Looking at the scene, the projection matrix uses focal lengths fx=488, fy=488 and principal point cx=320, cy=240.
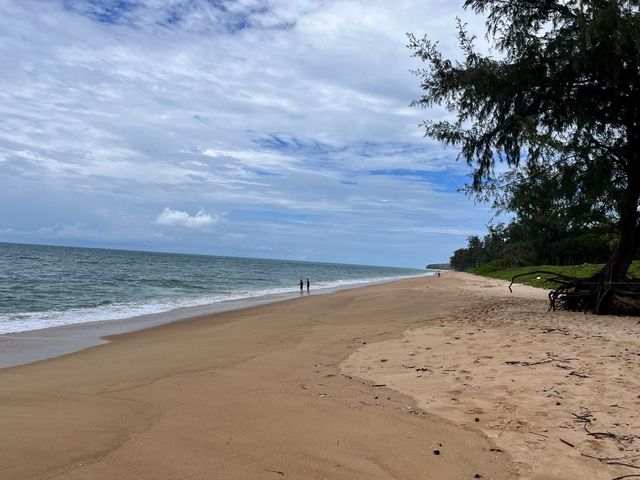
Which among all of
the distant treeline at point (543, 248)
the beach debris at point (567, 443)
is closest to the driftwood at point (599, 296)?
the beach debris at point (567, 443)

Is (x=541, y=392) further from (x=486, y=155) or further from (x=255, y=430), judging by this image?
(x=486, y=155)

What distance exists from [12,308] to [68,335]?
307 inches

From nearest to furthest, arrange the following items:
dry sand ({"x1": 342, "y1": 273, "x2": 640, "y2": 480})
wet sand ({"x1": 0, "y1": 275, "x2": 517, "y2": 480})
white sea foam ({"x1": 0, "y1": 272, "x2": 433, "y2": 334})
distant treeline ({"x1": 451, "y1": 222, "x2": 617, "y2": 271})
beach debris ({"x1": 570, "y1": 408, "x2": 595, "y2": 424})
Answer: wet sand ({"x1": 0, "y1": 275, "x2": 517, "y2": 480})
dry sand ({"x1": 342, "y1": 273, "x2": 640, "y2": 480})
beach debris ({"x1": 570, "y1": 408, "x2": 595, "y2": 424})
white sea foam ({"x1": 0, "y1": 272, "x2": 433, "y2": 334})
distant treeline ({"x1": 451, "y1": 222, "x2": 617, "y2": 271})

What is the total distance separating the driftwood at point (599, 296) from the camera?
1441 centimetres

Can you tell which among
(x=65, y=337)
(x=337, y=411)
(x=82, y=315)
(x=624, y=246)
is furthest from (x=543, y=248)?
(x=337, y=411)

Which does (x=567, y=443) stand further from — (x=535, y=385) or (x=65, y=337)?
(x=65, y=337)

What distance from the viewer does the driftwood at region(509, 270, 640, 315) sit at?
47.3 ft

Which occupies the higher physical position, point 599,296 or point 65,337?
point 599,296

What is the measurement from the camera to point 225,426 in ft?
16.4

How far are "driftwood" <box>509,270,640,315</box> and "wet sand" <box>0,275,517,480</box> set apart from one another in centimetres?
1003

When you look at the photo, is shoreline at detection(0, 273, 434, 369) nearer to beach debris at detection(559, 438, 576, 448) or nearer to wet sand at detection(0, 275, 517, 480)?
wet sand at detection(0, 275, 517, 480)

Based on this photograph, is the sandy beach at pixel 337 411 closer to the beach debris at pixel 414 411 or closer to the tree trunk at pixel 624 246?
the beach debris at pixel 414 411

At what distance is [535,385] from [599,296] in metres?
10.3

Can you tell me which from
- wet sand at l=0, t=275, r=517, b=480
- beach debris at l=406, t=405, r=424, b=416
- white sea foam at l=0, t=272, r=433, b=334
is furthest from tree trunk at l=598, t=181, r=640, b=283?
white sea foam at l=0, t=272, r=433, b=334
